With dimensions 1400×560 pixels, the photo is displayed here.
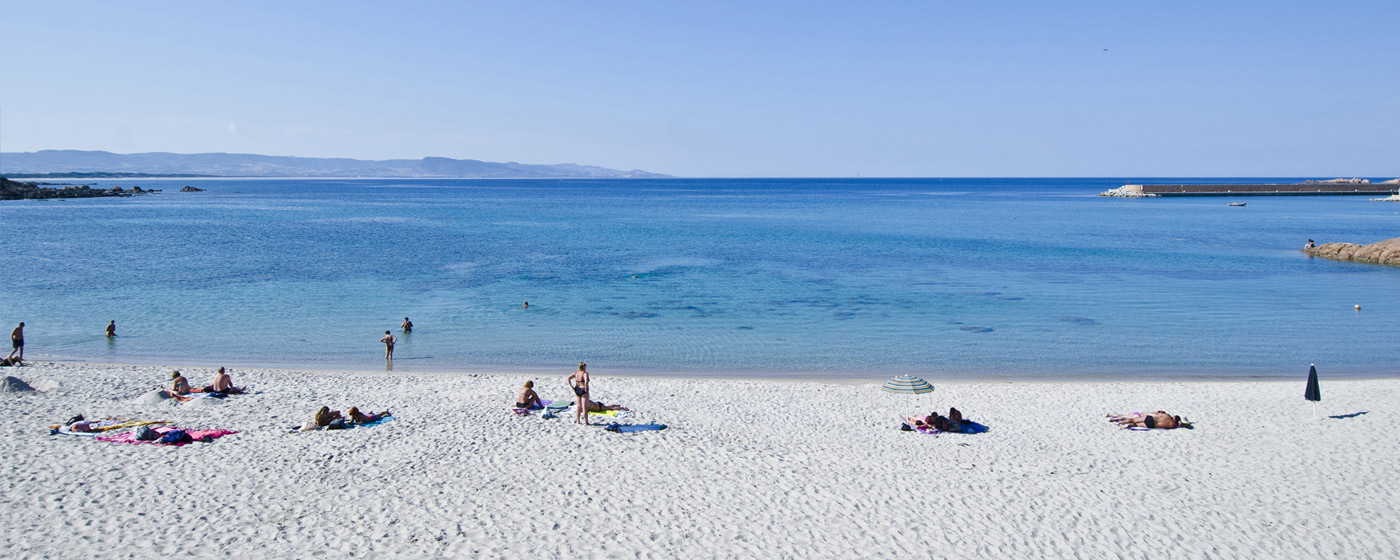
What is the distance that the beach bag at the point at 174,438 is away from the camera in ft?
43.2

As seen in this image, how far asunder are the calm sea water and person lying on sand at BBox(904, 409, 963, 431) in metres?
5.43

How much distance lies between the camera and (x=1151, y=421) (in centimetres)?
1503

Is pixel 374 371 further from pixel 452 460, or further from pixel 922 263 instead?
pixel 922 263

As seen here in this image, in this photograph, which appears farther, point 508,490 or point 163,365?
point 163,365

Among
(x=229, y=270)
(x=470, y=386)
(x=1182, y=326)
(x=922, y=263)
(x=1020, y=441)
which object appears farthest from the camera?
(x=922, y=263)

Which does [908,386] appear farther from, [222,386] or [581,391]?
[222,386]

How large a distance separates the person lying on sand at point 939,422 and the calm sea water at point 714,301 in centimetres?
543

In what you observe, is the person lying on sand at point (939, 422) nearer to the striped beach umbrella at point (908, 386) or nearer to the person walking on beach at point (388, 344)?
the striped beach umbrella at point (908, 386)

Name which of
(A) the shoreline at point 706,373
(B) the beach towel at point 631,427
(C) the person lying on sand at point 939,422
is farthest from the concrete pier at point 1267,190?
(B) the beach towel at point 631,427

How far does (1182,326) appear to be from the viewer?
2678 centimetres

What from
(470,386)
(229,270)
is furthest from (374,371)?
(229,270)

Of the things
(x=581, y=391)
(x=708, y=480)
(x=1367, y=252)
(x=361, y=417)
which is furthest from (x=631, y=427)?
(x=1367, y=252)

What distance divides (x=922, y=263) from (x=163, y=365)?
115 feet

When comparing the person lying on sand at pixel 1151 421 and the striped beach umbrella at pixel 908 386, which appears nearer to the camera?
the person lying on sand at pixel 1151 421
